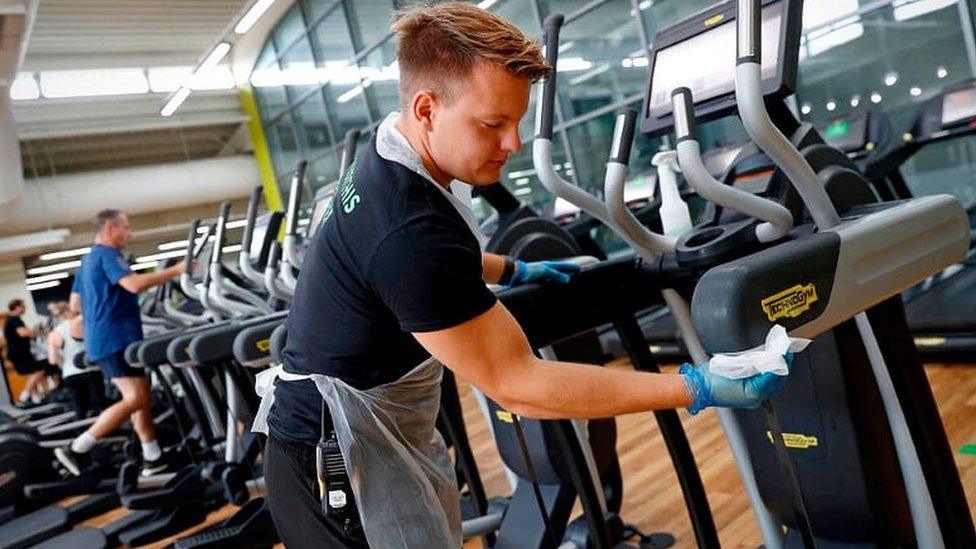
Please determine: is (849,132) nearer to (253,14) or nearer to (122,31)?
(253,14)

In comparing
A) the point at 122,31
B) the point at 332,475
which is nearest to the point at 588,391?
the point at 332,475

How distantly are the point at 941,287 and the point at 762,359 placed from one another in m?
3.74

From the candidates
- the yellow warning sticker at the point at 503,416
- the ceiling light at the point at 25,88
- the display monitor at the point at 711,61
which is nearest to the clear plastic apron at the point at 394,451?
the display monitor at the point at 711,61

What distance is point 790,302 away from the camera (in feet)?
3.65


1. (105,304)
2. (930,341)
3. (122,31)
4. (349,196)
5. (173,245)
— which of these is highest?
(122,31)

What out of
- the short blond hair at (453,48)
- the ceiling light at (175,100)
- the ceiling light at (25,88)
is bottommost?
the short blond hair at (453,48)

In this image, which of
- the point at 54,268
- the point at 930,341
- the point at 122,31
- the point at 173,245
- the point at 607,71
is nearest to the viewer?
the point at 930,341

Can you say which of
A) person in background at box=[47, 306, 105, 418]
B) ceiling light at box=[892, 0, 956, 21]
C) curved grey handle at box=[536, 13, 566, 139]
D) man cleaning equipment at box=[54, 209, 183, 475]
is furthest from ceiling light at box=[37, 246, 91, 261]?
curved grey handle at box=[536, 13, 566, 139]

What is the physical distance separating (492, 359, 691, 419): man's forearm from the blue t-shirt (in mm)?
3966

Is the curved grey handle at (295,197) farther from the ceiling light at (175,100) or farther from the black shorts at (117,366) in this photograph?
the ceiling light at (175,100)

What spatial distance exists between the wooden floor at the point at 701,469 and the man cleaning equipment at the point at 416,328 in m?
1.42

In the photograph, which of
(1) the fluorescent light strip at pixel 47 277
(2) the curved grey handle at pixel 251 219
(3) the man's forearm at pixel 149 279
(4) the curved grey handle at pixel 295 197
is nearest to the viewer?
(4) the curved grey handle at pixel 295 197

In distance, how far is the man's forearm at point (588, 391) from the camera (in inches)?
42.9

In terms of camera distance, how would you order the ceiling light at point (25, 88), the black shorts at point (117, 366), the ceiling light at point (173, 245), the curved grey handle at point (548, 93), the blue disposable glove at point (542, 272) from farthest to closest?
1. the ceiling light at point (173, 245)
2. the ceiling light at point (25, 88)
3. the black shorts at point (117, 366)
4. the curved grey handle at point (548, 93)
5. the blue disposable glove at point (542, 272)
